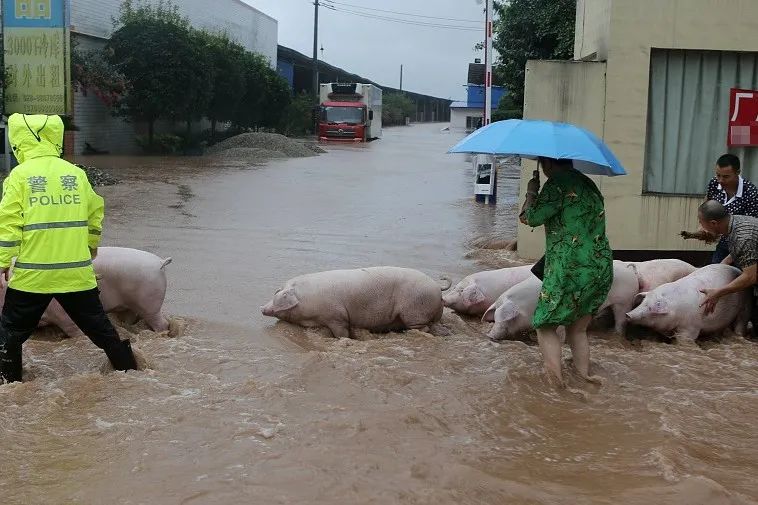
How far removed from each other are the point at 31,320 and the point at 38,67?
1406 centimetres

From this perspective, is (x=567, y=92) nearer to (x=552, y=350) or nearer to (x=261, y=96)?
(x=552, y=350)

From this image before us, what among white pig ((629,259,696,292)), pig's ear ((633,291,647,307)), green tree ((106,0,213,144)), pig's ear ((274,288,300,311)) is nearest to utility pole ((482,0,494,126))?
white pig ((629,259,696,292))

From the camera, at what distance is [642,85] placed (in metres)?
9.15

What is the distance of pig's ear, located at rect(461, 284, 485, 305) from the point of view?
719cm

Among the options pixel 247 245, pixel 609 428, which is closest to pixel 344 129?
pixel 247 245

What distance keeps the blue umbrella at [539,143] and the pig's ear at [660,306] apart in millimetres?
1530

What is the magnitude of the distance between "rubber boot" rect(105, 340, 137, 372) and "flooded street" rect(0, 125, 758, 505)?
68mm

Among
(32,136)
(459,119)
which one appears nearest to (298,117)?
(459,119)

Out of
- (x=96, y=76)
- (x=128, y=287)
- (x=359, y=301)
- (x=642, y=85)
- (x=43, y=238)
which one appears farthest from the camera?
(x=96, y=76)

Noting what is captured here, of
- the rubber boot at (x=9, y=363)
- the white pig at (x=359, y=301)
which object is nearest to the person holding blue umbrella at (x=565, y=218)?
Result: the white pig at (x=359, y=301)

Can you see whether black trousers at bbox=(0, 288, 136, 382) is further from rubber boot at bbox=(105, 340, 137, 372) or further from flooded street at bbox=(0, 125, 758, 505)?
flooded street at bbox=(0, 125, 758, 505)

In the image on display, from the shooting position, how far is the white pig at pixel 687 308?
6.57 metres

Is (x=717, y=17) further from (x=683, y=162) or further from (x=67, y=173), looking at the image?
(x=67, y=173)

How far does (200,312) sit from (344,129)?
33388 mm
